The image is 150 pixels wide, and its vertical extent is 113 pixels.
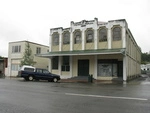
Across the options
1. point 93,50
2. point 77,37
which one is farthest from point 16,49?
point 93,50

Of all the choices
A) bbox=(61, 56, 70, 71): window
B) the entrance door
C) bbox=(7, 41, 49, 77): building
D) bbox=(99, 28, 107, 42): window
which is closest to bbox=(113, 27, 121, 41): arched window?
bbox=(99, 28, 107, 42): window

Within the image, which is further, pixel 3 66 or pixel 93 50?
pixel 3 66

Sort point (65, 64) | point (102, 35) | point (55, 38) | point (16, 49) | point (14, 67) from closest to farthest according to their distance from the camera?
point (102, 35)
point (65, 64)
point (55, 38)
point (16, 49)
point (14, 67)

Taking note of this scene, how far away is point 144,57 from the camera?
357 feet

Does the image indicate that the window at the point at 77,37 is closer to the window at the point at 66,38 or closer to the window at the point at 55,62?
the window at the point at 66,38

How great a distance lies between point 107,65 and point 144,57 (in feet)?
298

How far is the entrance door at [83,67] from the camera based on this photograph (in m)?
27.6

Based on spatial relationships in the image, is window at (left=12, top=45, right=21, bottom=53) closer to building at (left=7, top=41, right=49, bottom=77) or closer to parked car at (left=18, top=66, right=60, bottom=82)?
building at (left=7, top=41, right=49, bottom=77)

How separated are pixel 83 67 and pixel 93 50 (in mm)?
3227

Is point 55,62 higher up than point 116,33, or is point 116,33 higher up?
point 116,33

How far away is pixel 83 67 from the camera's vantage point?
2795cm

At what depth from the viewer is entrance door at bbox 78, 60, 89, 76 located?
27.6 m

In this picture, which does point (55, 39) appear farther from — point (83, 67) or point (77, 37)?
point (83, 67)

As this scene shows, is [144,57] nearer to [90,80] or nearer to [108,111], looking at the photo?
[90,80]
